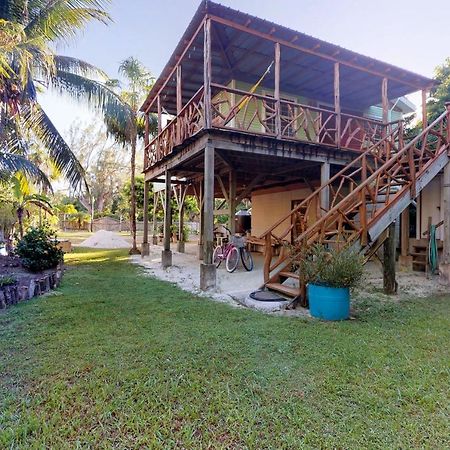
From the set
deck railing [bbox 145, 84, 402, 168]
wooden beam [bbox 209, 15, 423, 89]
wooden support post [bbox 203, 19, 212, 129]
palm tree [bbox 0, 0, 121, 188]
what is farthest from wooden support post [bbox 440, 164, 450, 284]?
palm tree [bbox 0, 0, 121, 188]

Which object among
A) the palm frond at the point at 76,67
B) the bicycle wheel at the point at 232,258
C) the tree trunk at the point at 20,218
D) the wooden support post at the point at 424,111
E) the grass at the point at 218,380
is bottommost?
the grass at the point at 218,380

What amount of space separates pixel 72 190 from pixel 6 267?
3.02m

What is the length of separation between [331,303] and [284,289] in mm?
1165

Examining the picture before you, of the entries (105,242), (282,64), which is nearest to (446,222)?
(282,64)

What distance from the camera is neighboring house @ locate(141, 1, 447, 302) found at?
627cm

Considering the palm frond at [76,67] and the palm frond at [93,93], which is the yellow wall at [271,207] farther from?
the palm frond at [76,67]

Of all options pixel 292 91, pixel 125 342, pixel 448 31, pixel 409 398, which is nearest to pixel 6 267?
pixel 125 342

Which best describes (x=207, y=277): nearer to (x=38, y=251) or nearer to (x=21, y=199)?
(x=38, y=251)

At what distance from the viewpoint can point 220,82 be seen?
35.8 ft

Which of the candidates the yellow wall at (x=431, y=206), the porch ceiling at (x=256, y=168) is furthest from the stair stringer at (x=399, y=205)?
the porch ceiling at (x=256, y=168)

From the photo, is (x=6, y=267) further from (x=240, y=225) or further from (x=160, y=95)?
(x=240, y=225)

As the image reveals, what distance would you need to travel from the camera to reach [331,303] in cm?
452

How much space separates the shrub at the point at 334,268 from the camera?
443 centimetres

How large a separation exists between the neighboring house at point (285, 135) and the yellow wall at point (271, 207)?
0.06 meters
